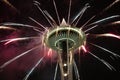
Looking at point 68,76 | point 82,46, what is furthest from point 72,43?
point 68,76

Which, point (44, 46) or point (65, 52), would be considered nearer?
point (44, 46)

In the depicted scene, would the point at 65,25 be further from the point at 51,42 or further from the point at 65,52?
the point at 65,52

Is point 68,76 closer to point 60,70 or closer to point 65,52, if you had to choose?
point 60,70

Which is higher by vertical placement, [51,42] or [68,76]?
[51,42]

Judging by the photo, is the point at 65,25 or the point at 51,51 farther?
the point at 51,51

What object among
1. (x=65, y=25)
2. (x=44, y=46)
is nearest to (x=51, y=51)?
(x=44, y=46)

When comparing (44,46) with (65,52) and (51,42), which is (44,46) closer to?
(51,42)

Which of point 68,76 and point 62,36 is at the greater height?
point 62,36

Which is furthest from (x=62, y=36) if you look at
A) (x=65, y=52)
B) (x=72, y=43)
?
(x=65, y=52)

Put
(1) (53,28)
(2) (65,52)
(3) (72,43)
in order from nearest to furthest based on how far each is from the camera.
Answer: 1. (1) (53,28)
2. (3) (72,43)
3. (2) (65,52)

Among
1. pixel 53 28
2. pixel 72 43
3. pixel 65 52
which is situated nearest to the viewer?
pixel 53 28
